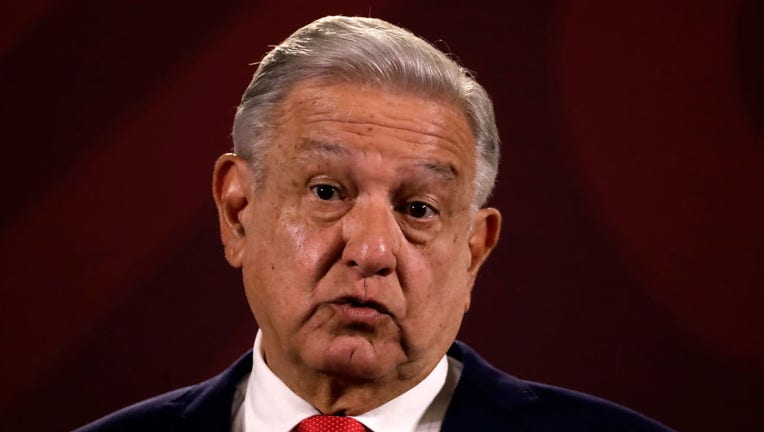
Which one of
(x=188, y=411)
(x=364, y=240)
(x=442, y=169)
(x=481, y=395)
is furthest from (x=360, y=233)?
(x=188, y=411)

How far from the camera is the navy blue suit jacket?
2.27 metres

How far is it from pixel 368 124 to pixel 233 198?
396 mm

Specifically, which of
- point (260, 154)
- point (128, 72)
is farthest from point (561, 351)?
point (128, 72)

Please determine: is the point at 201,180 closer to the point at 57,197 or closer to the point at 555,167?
the point at 57,197

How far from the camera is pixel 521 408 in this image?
2.30 meters

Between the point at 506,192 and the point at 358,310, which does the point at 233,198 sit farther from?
the point at 506,192

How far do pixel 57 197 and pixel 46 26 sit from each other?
46cm

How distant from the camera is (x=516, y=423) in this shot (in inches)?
89.4

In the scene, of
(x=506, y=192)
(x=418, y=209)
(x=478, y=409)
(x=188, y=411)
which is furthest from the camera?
(x=506, y=192)

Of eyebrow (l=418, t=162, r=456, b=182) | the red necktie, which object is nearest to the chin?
the red necktie

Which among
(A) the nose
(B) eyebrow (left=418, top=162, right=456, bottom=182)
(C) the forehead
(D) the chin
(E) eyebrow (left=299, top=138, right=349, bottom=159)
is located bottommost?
(D) the chin

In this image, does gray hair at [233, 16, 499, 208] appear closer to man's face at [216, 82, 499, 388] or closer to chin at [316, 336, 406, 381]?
man's face at [216, 82, 499, 388]

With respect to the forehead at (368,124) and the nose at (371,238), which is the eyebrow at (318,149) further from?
the nose at (371,238)

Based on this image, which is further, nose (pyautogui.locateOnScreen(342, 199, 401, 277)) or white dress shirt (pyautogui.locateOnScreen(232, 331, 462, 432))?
white dress shirt (pyautogui.locateOnScreen(232, 331, 462, 432))
